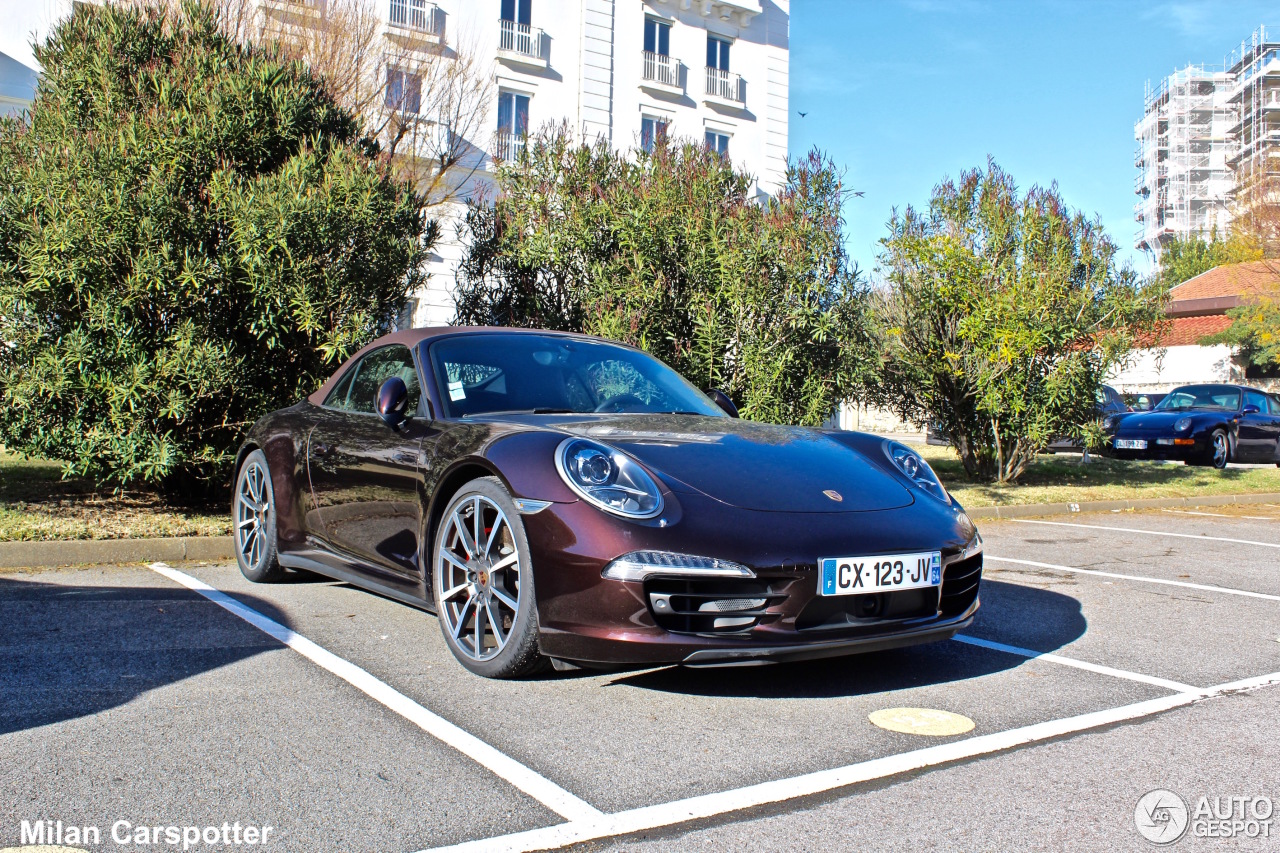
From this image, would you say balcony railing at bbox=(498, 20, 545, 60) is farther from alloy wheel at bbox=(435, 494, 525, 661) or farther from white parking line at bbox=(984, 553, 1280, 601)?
alloy wheel at bbox=(435, 494, 525, 661)

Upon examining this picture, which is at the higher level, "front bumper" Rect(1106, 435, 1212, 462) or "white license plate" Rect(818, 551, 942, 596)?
"front bumper" Rect(1106, 435, 1212, 462)

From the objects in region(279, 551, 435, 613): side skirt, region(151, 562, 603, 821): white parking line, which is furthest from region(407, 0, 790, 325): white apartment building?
region(151, 562, 603, 821): white parking line

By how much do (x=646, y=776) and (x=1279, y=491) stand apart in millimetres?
13404

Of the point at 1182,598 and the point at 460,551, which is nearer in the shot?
the point at 460,551

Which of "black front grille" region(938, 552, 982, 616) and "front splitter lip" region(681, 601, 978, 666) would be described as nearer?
"front splitter lip" region(681, 601, 978, 666)

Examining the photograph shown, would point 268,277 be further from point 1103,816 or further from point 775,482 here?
point 1103,816

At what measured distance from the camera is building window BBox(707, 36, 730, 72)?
31.1m

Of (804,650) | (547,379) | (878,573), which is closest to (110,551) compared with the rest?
(547,379)

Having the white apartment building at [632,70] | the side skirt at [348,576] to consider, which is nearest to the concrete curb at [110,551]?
the side skirt at [348,576]

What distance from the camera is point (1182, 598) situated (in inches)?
223

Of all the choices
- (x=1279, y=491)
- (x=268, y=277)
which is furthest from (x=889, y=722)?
(x=1279, y=491)

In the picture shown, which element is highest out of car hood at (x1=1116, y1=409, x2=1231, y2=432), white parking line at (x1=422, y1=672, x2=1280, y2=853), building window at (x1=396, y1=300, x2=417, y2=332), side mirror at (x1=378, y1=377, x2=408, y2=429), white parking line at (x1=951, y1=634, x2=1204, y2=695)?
building window at (x1=396, y1=300, x2=417, y2=332)

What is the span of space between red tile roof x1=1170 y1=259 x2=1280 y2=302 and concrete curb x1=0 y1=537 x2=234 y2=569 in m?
20.0

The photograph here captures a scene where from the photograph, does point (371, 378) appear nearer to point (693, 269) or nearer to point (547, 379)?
point (547, 379)
